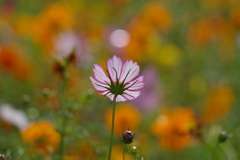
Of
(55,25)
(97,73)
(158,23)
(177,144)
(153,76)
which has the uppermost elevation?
(158,23)

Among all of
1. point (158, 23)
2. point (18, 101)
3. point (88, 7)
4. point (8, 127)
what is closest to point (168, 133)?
point (8, 127)

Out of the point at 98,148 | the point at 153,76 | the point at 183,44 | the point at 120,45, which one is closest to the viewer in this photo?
the point at 98,148

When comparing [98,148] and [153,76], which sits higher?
[153,76]

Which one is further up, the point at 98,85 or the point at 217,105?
the point at 217,105

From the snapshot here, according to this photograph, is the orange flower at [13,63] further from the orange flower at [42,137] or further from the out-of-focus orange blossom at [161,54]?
the orange flower at [42,137]

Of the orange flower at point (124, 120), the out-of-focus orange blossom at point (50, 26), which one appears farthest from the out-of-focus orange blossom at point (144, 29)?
the orange flower at point (124, 120)

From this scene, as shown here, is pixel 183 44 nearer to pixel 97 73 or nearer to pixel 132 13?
pixel 132 13

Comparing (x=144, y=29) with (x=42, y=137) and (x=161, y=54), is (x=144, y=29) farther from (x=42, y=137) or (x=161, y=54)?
(x=42, y=137)

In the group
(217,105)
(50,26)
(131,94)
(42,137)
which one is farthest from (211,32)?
(131,94)
